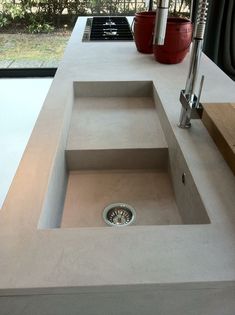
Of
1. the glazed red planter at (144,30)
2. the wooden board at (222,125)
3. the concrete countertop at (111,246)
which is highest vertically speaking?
the glazed red planter at (144,30)

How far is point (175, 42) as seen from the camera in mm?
1517

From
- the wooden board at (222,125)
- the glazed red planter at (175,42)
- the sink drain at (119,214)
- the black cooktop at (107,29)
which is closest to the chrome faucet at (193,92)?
the wooden board at (222,125)

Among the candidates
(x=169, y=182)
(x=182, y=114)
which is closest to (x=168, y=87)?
(x=182, y=114)

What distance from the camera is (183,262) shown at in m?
0.59

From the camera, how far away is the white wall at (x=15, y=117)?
246 cm

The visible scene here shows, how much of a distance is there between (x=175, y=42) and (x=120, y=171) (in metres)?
0.76

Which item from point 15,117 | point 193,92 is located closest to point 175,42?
point 193,92

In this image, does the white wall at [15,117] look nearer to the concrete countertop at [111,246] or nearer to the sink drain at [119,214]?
the sink drain at [119,214]

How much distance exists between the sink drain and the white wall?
53.7 inches

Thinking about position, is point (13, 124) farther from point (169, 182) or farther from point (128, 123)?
point (169, 182)

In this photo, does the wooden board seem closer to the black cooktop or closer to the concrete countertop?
the concrete countertop

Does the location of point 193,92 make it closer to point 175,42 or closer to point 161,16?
point 161,16

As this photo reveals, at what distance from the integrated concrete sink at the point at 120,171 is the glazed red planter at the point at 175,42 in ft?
0.98

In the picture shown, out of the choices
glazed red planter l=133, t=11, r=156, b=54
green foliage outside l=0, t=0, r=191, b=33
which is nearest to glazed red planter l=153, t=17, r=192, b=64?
glazed red planter l=133, t=11, r=156, b=54
